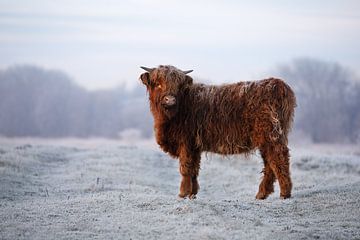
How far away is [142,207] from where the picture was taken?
9.65 m

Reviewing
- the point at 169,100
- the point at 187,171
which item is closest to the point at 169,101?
the point at 169,100

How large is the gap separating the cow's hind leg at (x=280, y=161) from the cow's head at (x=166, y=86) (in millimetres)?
1932

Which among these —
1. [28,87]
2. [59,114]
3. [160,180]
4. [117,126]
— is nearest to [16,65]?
[28,87]

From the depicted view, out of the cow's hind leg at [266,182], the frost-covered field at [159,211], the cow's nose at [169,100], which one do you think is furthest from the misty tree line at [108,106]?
the cow's nose at [169,100]

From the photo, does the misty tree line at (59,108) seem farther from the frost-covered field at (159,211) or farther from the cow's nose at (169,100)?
the cow's nose at (169,100)

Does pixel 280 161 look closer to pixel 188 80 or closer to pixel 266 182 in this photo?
pixel 266 182

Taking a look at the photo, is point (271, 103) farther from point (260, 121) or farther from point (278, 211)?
point (278, 211)

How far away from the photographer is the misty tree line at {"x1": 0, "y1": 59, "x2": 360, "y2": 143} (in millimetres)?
57719

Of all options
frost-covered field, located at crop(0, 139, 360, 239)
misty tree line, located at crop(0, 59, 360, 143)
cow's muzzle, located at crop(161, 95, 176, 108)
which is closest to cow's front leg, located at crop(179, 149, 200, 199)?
frost-covered field, located at crop(0, 139, 360, 239)

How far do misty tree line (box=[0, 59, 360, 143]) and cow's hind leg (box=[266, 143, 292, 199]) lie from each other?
44.5m

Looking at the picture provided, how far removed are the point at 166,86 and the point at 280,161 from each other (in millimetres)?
2497

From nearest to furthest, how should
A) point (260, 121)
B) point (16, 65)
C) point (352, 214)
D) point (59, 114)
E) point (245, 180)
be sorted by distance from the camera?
point (352, 214)
point (260, 121)
point (245, 180)
point (59, 114)
point (16, 65)

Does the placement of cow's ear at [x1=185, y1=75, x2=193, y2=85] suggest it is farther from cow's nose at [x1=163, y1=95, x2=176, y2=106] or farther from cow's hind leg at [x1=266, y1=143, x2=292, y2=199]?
cow's hind leg at [x1=266, y1=143, x2=292, y2=199]

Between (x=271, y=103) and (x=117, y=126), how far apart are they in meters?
53.4
